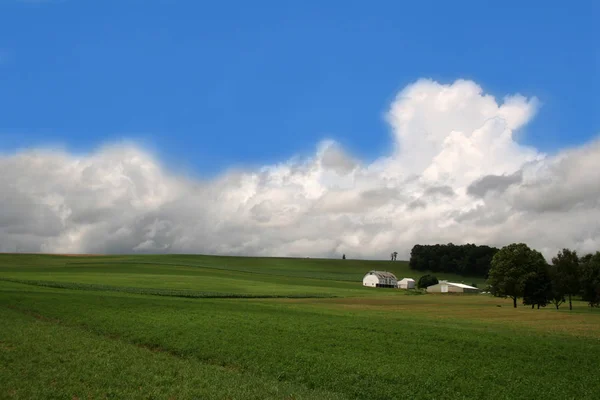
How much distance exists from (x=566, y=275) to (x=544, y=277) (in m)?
3.50

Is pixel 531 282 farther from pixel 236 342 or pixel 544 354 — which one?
pixel 236 342

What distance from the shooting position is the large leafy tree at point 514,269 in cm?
8319

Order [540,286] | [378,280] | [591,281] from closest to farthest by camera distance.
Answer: [591,281] < [540,286] < [378,280]

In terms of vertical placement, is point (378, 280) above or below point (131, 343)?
below

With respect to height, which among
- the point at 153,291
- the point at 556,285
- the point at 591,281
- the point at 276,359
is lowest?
the point at 153,291

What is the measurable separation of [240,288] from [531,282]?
54274 mm

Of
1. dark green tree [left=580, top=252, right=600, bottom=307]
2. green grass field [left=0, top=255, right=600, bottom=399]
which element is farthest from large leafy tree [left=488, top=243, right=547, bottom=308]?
green grass field [left=0, top=255, right=600, bottom=399]

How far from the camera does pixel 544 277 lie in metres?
84.2

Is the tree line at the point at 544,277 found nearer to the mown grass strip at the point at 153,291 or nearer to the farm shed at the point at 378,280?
the mown grass strip at the point at 153,291

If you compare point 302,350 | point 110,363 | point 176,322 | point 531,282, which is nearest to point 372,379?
point 302,350

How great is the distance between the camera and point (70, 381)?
22031 millimetres

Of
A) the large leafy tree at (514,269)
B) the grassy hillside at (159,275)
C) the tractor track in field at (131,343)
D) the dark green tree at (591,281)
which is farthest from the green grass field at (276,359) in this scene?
the grassy hillside at (159,275)

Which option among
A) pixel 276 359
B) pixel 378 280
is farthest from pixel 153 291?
pixel 378 280

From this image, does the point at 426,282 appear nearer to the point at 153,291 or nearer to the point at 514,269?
the point at 514,269
